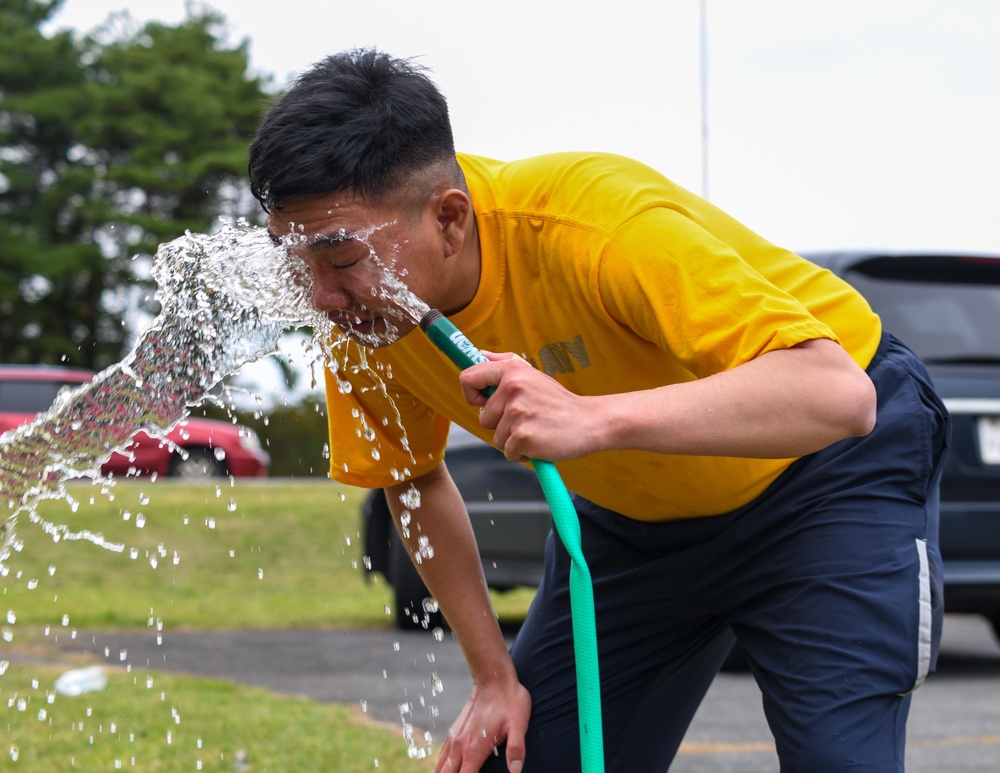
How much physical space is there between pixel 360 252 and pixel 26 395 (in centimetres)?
1616

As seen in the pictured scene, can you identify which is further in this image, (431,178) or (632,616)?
(632,616)

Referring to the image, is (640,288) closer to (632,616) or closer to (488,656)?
(632,616)

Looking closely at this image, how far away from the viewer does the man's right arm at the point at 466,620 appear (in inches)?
108

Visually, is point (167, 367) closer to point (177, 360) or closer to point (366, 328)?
point (177, 360)

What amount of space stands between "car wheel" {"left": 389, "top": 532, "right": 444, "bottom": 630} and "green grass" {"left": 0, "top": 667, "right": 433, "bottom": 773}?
218 cm

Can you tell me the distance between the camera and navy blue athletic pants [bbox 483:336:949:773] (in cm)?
229

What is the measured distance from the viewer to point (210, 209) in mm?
31969

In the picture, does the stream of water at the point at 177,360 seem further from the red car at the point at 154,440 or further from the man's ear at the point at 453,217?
the red car at the point at 154,440

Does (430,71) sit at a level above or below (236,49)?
above

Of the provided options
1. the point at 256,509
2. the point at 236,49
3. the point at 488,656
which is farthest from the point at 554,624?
the point at 236,49

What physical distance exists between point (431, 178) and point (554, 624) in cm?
105

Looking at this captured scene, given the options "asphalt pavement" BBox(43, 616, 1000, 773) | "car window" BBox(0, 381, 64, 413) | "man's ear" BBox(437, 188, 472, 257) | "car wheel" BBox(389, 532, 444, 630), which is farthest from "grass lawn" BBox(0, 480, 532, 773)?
"car window" BBox(0, 381, 64, 413)

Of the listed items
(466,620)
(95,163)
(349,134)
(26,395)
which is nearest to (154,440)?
(26,395)

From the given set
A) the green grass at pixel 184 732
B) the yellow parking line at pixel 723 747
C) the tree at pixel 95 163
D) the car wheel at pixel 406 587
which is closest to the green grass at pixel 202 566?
the car wheel at pixel 406 587
